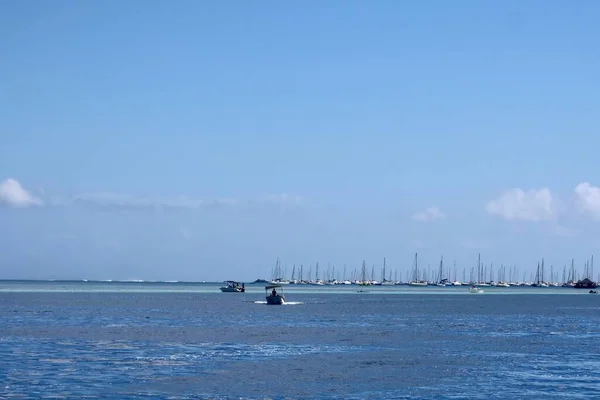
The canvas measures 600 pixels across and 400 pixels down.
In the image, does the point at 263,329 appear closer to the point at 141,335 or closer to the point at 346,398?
the point at 141,335

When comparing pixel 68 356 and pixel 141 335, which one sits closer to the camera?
pixel 68 356

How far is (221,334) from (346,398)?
37.9 m

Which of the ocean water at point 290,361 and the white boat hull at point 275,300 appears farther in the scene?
the white boat hull at point 275,300

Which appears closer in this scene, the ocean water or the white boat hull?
the ocean water

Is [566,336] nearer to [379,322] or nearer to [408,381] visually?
[379,322]

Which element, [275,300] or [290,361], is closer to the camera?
[290,361]

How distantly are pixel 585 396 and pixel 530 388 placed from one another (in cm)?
342

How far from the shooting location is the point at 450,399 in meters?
43.2

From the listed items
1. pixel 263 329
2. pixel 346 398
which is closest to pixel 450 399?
pixel 346 398

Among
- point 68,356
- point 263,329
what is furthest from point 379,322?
point 68,356

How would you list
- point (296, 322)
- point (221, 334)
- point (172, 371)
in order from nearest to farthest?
point (172, 371) < point (221, 334) < point (296, 322)

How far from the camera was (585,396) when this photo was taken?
44250 millimetres

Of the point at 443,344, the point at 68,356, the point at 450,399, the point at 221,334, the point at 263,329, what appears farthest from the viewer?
the point at 263,329

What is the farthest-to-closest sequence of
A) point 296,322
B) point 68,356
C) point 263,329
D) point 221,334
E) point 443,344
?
point 296,322, point 263,329, point 221,334, point 443,344, point 68,356
